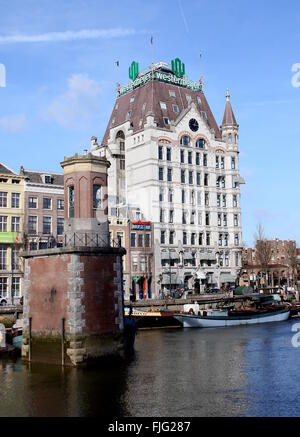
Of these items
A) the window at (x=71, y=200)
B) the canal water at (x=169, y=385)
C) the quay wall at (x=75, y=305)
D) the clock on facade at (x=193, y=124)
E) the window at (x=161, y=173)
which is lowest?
the canal water at (x=169, y=385)

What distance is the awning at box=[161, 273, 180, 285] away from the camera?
286 ft

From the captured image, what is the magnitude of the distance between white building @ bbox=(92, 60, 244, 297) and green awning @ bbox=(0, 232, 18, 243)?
19.4 meters

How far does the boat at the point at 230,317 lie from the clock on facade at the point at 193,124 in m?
34.1

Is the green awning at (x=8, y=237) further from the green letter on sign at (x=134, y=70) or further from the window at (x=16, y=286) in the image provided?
the green letter on sign at (x=134, y=70)

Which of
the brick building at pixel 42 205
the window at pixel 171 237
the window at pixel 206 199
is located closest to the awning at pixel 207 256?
the window at pixel 171 237

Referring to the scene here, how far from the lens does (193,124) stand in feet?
313

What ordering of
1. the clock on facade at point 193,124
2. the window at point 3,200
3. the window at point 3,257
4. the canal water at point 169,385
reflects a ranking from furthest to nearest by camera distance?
the clock on facade at point 193,124, the window at point 3,200, the window at point 3,257, the canal water at point 169,385

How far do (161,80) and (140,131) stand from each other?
12.5m

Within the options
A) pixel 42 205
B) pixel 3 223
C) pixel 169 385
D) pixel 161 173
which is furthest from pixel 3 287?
pixel 169 385

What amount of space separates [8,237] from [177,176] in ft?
104

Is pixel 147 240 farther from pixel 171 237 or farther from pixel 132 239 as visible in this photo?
pixel 171 237

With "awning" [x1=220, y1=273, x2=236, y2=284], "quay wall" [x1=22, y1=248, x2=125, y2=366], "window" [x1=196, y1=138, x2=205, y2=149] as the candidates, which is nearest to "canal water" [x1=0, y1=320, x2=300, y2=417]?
"quay wall" [x1=22, y1=248, x2=125, y2=366]

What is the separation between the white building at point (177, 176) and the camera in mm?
89000

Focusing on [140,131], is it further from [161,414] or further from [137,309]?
[161,414]
